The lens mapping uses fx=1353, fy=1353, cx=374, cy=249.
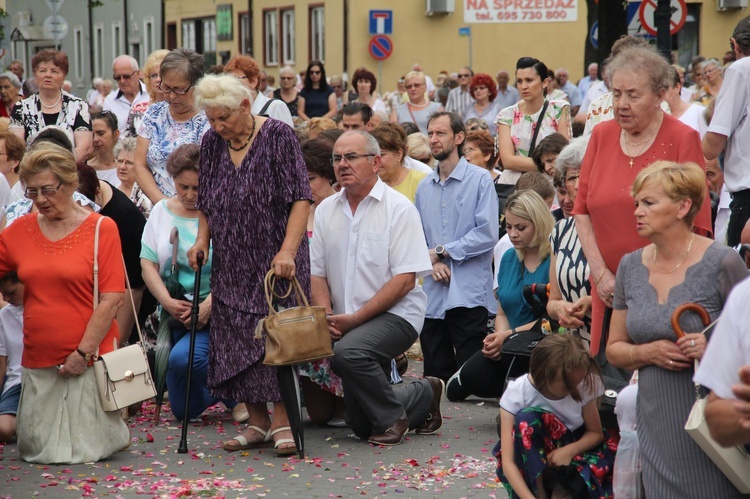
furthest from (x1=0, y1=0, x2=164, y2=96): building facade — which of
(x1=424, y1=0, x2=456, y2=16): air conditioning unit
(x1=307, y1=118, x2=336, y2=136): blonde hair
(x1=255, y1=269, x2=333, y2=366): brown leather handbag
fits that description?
(x1=255, y1=269, x2=333, y2=366): brown leather handbag

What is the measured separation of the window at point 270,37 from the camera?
4766 centimetres

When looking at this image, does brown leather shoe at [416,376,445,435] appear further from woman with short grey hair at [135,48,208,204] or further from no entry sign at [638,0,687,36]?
no entry sign at [638,0,687,36]

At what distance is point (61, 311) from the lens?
7695 mm

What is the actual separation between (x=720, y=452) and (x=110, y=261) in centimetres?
410

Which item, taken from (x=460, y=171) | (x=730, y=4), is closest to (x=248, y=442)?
(x=460, y=171)

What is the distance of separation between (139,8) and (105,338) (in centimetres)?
4934

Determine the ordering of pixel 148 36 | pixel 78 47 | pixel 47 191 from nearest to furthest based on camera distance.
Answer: pixel 47 191 < pixel 148 36 < pixel 78 47

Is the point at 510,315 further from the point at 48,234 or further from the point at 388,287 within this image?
the point at 48,234

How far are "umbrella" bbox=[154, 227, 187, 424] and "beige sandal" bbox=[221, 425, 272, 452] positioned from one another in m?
1.00

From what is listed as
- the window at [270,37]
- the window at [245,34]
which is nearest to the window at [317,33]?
the window at [270,37]

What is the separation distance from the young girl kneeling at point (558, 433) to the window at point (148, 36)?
49.7m

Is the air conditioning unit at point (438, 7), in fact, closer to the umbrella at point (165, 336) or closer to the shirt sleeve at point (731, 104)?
the umbrella at point (165, 336)

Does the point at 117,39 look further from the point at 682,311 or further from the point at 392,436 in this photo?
the point at 682,311

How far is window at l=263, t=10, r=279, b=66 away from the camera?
4766 cm
